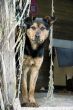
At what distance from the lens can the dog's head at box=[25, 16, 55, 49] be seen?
6324 mm

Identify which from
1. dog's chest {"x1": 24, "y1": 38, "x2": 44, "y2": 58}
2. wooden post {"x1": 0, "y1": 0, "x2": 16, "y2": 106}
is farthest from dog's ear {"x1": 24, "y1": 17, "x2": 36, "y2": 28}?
wooden post {"x1": 0, "y1": 0, "x2": 16, "y2": 106}

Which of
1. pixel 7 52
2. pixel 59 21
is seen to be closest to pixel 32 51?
pixel 7 52

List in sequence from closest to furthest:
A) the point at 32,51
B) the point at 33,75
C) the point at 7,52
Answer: the point at 7,52, the point at 32,51, the point at 33,75

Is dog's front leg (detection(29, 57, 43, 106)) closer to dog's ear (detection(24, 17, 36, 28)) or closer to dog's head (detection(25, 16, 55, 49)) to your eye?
dog's head (detection(25, 16, 55, 49))

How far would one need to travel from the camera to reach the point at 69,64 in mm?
8766

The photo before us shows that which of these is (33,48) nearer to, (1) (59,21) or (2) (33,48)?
(2) (33,48)

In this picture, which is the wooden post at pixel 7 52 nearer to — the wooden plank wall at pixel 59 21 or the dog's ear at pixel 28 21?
the dog's ear at pixel 28 21

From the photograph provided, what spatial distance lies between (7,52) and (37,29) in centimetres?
148

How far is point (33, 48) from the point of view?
6.51 m

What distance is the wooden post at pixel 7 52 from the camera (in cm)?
495

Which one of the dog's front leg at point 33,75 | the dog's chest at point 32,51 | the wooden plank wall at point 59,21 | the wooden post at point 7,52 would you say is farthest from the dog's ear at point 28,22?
the wooden plank wall at point 59,21

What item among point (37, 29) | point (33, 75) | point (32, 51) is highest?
point (37, 29)

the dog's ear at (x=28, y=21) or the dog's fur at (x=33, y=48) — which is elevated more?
the dog's ear at (x=28, y=21)

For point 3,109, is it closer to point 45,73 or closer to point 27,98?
point 27,98
